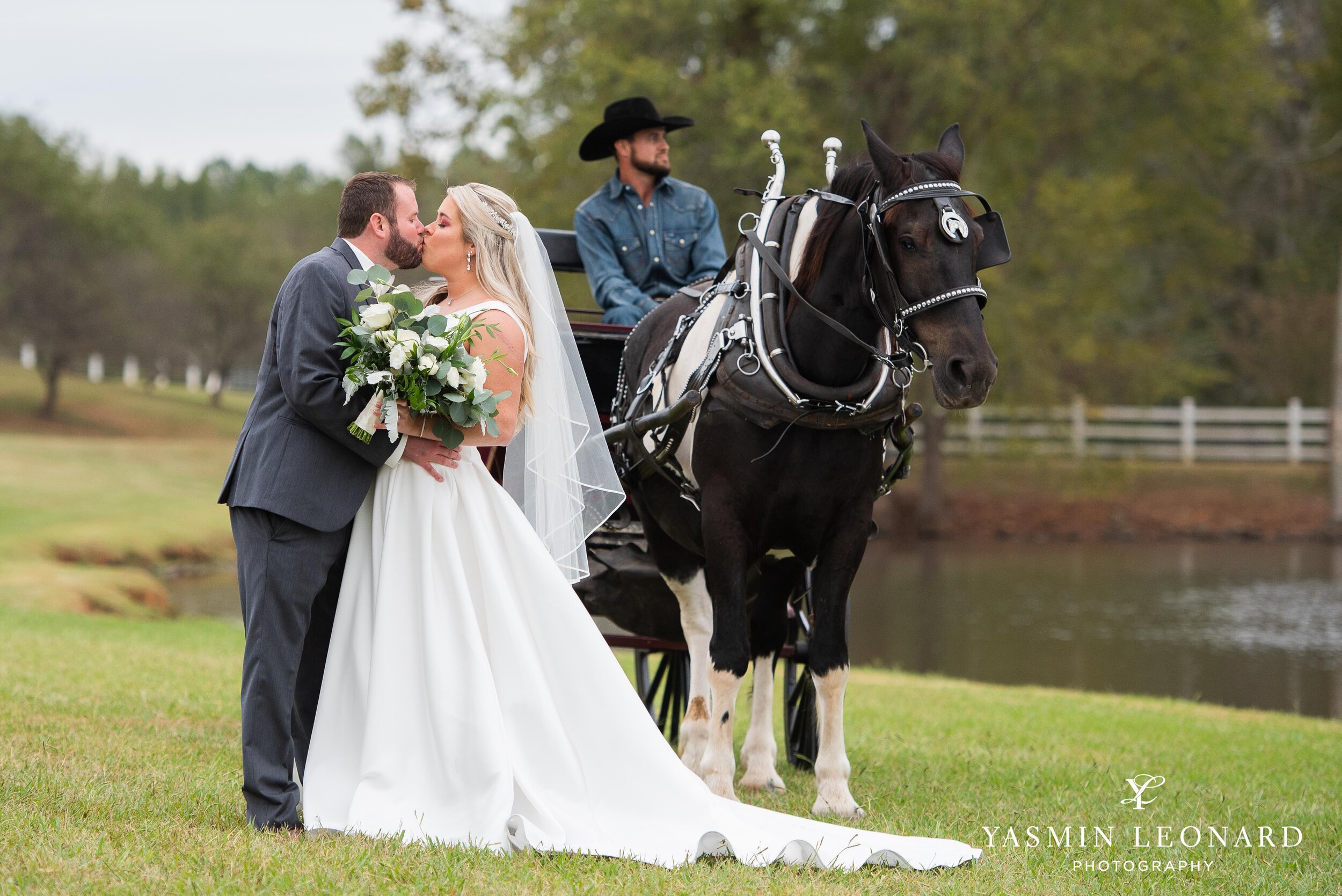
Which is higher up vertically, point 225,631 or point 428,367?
point 428,367

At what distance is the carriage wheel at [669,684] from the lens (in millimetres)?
6785

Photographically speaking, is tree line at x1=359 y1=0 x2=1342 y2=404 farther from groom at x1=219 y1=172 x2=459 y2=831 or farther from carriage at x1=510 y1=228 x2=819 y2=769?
groom at x1=219 y1=172 x2=459 y2=831

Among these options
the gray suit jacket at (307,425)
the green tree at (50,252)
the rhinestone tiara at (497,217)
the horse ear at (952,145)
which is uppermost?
the green tree at (50,252)

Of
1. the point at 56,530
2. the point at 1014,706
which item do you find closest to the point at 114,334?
the point at 56,530

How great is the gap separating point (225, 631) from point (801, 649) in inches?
321

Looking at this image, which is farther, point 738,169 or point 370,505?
point 738,169

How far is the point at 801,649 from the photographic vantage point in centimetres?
616

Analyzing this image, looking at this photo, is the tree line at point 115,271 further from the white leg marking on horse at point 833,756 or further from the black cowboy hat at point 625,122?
the white leg marking on horse at point 833,756

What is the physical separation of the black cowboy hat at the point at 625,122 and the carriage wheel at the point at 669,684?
277 centimetres

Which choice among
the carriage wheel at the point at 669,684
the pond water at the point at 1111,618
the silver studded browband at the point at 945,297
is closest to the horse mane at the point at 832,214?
the silver studded browband at the point at 945,297

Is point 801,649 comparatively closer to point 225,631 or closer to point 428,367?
point 428,367

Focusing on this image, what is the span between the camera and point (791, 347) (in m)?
4.80

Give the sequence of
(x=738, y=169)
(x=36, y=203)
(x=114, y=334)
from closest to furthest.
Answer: (x=738, y=169) < (x=36, y=203) < (x=114, y=334)

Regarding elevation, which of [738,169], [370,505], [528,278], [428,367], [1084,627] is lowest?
[1084,627]
